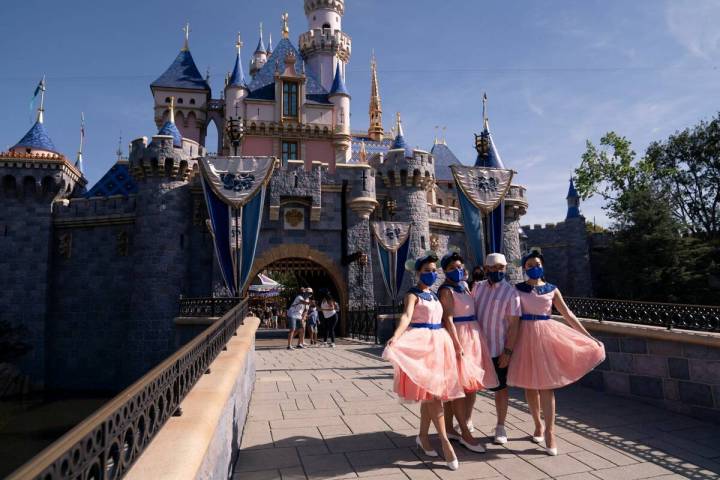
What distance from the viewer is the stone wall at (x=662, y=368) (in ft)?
16.7

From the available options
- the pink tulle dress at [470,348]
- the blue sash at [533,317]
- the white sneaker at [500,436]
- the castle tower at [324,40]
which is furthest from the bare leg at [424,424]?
the castle tower at [324,40]

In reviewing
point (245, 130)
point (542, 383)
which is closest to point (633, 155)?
point (245, 130)

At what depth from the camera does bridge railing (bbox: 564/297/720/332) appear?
17.6ft

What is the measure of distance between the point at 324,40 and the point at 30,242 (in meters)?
21.1

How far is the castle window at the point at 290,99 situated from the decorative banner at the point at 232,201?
11727mm

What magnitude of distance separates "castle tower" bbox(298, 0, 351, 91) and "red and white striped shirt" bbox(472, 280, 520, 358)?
28.2m

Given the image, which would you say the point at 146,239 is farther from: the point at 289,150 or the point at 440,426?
the point at 440,426

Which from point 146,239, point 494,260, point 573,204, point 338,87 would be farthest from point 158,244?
point 573,204

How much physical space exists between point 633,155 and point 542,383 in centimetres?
3128

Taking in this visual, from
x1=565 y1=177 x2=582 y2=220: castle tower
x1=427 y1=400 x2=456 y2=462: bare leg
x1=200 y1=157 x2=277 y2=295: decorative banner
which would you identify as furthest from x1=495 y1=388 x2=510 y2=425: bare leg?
x1=565 y1=177 x2=582 y2=220: castle tower

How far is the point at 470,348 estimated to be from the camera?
415cm

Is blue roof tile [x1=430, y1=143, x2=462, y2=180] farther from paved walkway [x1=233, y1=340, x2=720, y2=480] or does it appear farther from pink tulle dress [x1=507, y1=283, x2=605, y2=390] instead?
pink tulle dress [x1=507, y1=283, x2=605, y2=390]

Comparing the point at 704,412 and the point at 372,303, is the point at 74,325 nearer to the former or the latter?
the point at 372,303

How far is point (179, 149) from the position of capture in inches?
685
